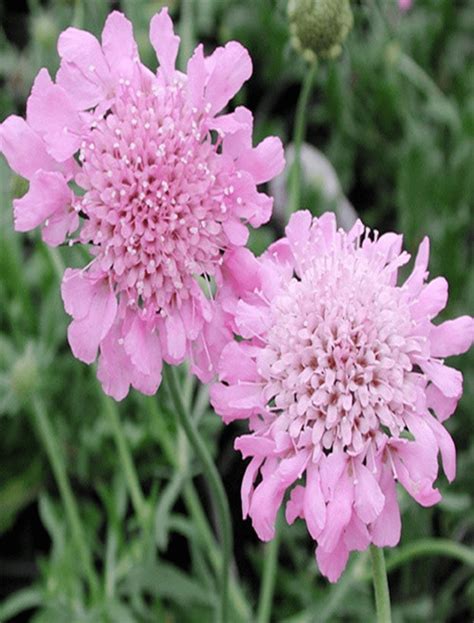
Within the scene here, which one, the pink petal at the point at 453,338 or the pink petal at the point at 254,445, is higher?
the pink petal at the point at 254,445

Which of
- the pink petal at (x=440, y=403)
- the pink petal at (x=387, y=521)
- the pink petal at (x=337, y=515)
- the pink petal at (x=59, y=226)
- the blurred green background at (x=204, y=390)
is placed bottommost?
the blurred green background at (x=204, y=390)

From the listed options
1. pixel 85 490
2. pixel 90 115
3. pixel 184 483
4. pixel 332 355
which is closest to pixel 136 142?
pixel 90 115

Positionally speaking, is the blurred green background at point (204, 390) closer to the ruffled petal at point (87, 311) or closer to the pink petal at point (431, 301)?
the ruffled petal at point (87, 311)

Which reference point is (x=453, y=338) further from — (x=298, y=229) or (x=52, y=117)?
(x=52, y=117)

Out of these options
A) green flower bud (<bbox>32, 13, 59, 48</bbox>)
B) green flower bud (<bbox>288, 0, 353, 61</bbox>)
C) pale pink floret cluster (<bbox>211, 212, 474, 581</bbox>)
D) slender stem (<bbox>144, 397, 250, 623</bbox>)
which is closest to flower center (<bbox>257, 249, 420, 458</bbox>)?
pale pink floret cluster (<bbox>211, 212, 474, 581</bbox>)

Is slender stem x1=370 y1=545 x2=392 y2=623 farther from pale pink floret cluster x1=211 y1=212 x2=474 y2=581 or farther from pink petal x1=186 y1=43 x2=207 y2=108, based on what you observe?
pink petal x1=186 y1=43 x2=207 y2=108

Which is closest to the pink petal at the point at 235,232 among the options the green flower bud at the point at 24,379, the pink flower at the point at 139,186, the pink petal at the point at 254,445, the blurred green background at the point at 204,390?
the pink flower at the point at 139,186
